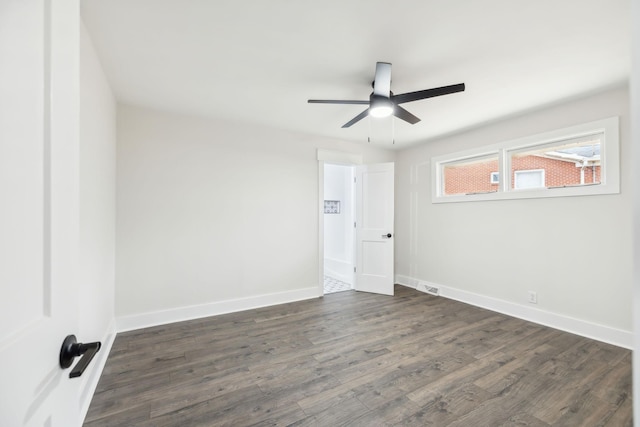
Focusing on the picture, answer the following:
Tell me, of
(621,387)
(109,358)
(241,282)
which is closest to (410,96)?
(621,387)

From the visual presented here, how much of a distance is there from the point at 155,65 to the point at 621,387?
4.44 meters

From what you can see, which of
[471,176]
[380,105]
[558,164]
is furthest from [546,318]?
[380,105]

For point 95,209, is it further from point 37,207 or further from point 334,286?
Result: point 334,286

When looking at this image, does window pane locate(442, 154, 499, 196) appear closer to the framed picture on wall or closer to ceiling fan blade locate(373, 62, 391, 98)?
the framed picture on wall

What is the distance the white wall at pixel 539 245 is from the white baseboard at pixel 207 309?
2.19 m

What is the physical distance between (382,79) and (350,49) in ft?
1.08

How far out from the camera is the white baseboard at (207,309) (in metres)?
2.99

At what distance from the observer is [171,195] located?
127 inches

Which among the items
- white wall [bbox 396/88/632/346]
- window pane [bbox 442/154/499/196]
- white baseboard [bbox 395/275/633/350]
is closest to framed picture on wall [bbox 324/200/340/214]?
white wall [bbox 396/88/632/346]

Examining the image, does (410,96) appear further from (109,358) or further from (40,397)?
(109,358)

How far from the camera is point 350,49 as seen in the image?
203cm

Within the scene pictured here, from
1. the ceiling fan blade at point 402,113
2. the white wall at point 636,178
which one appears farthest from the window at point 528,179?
the white wall at point 636,178

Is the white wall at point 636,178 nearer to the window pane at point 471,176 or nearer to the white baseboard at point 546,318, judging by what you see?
the white baseboard at point 546,318

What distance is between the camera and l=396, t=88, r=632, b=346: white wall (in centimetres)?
265
